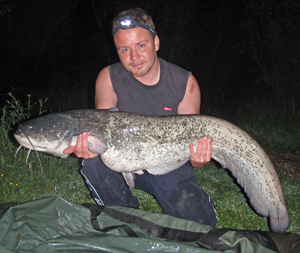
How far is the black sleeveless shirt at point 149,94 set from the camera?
2.57 meters

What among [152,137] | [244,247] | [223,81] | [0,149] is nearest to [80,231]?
[152,137]

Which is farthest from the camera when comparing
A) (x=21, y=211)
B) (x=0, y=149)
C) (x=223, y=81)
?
(x=223, y=81)

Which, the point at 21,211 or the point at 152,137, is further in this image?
the point at 152,137

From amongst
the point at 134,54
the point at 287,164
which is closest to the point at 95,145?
the point at 134,54

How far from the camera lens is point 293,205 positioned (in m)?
2.84

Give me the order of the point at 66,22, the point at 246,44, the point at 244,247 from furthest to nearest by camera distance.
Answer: the point at 66,22
the point at 246,44
the point at 244,247

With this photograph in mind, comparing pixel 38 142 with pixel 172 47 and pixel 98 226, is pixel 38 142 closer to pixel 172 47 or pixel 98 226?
pixel 98 226

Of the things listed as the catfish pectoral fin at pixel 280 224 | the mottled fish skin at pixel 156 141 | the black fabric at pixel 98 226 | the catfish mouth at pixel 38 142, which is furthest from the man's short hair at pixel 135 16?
the catfish pectoral fin at pixel 280 224

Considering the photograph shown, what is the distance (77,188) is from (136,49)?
5.17 feet

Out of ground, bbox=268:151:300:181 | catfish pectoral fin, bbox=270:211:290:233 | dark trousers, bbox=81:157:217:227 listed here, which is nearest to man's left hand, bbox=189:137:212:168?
dark trousers, bbox=81:157:217:227

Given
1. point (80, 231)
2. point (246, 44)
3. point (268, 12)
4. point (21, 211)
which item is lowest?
point (80, 231)

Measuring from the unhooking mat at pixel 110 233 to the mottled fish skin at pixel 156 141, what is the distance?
1.07ft

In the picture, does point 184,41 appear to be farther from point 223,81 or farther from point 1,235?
point 1,235

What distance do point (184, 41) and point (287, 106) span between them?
389 centimetres
